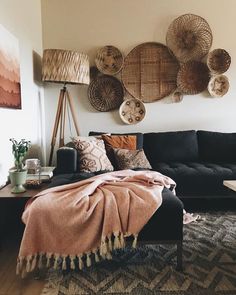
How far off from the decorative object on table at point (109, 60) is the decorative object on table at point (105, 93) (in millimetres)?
93

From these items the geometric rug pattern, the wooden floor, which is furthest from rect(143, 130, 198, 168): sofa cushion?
the wooden floor

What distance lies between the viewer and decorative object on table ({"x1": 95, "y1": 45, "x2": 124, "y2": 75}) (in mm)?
3574

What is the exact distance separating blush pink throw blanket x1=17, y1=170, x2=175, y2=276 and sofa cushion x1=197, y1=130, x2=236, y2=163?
1.79 metres

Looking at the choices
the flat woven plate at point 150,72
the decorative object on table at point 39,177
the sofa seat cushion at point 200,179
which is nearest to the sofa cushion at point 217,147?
the sofa seat cushion at point 200,179

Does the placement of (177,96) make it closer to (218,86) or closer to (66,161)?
(218,86)

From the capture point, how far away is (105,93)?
144 inches

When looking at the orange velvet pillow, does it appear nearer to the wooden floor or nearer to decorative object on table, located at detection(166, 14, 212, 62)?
decorative object on table, located at detection(166, 14, 212, 62)

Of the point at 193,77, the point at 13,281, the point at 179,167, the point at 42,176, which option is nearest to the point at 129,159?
the point at 179,167

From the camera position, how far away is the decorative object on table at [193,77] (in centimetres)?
360

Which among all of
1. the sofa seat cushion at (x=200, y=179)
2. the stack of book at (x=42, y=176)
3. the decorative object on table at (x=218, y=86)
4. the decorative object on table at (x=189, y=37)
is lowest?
the sofa seat cushion at (x=200, y=179)

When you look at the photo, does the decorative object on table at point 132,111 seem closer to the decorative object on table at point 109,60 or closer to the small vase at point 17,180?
the decorative object on table at point 109,60

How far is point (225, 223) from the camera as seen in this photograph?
2.64 metres

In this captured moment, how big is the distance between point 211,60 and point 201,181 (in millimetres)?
1677

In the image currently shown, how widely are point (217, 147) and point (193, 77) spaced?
97 centimetres
